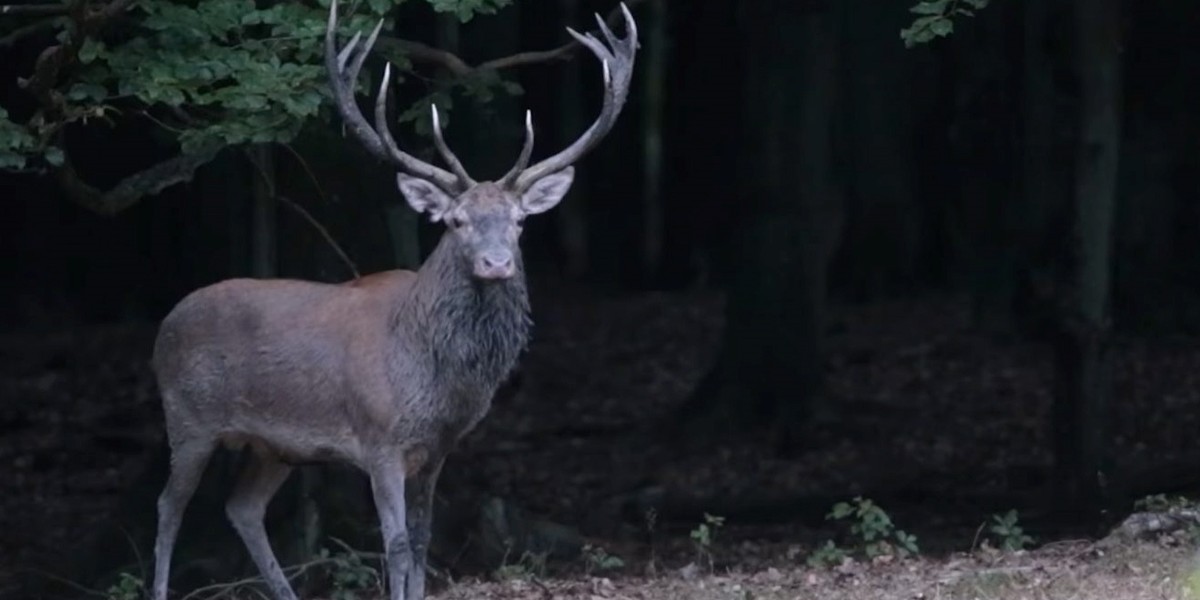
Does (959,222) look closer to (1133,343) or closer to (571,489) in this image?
(1133,343)

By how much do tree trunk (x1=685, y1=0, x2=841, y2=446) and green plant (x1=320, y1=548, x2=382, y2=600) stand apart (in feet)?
16.9

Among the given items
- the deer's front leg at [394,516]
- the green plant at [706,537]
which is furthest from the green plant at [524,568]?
the deer's front leg at [394,516]

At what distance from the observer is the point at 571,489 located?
50.6 feet

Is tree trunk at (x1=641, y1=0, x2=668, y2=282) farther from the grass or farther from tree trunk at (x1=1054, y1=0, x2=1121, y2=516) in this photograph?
the grass

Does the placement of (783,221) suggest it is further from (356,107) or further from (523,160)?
(356,107)

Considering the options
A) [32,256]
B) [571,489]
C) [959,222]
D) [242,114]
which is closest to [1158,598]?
[242,114]

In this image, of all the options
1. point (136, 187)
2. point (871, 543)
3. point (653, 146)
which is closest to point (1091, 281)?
point (871, 543)

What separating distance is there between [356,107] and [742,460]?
23.3 feet

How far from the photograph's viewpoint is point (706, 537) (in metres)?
10.8

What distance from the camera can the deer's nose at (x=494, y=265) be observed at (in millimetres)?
9055

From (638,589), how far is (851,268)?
1412 centimetres

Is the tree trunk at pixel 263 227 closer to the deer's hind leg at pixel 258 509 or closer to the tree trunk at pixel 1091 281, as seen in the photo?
the deer's hind leg at pixel 258 509

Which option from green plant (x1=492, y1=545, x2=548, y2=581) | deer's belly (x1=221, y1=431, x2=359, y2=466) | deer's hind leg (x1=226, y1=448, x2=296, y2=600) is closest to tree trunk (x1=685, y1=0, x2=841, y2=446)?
green plant (x1=492, y1=545, x2=548, y2=581)

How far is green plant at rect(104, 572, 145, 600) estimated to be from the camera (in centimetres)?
1068
